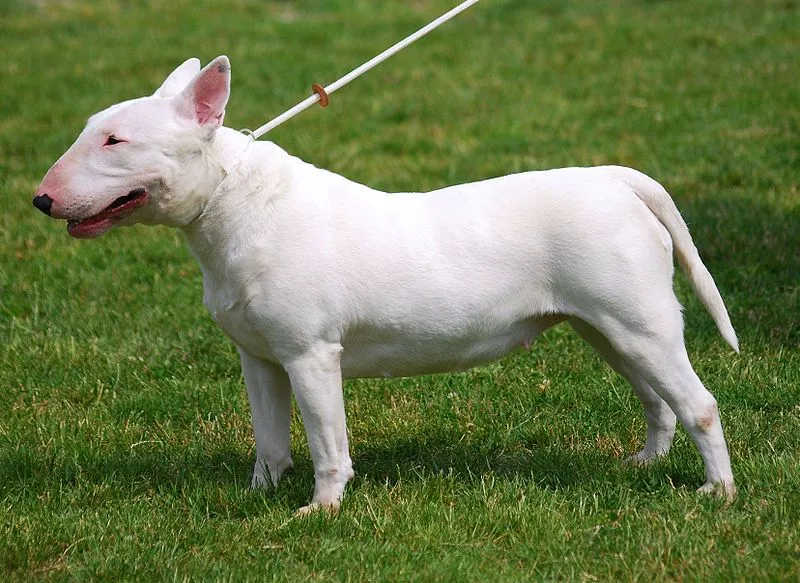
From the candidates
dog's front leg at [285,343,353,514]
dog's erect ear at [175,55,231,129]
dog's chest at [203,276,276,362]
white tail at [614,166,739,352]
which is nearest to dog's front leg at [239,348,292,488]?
dog's chest at [203,276,276,362]

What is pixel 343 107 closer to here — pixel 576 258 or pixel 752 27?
pixel 752 27

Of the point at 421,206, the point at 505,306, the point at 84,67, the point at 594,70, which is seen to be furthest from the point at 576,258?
the point at 84,67

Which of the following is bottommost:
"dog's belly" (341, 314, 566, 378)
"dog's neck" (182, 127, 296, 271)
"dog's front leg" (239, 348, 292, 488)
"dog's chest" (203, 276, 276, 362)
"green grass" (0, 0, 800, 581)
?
"green grass" (0, 0, 800, 581)

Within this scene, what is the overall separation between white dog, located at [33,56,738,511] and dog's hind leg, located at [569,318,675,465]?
277 mm

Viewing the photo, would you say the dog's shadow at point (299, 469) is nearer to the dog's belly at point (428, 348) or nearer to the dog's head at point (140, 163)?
the dog's belly at point (428, 348)

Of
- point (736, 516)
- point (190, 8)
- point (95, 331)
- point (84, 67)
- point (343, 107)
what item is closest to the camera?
point (736, 516)

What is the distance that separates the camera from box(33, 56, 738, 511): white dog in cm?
383

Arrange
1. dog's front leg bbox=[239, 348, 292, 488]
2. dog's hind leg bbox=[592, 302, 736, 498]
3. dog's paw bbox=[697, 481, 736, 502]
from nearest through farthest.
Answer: dog's hind leg bbox=[592, 302, 736, 498] < dog's paw bbox=[697, 481, 736, 502] < dog's front leg bbox=[239, 348, 292, 488]

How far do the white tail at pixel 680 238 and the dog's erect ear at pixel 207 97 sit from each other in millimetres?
1347

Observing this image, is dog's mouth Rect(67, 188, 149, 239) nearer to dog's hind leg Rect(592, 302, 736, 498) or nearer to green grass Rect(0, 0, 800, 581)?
green grass Rect(0, 0, 800, 581)

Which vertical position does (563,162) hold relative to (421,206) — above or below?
below

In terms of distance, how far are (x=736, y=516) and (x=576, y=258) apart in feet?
3.22

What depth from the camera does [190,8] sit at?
45.7 feet

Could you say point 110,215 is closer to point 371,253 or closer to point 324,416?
point 371,253
